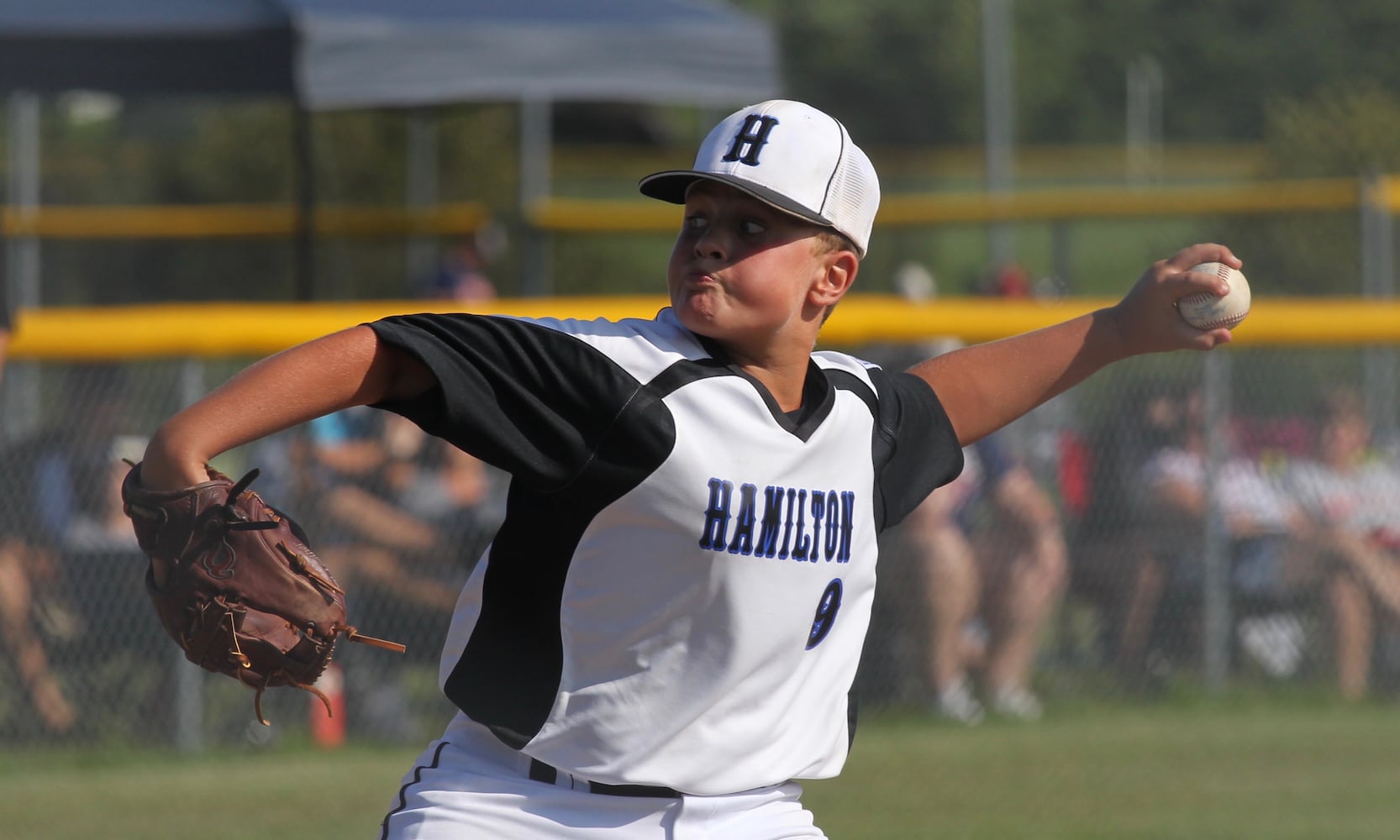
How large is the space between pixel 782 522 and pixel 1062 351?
76cm

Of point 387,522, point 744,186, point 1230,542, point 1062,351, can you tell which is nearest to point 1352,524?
point 1230,542

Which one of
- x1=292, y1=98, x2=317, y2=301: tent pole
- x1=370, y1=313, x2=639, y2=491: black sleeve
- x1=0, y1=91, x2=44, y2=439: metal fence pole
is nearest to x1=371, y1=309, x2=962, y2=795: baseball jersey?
x1=370, y1=313, x2=639, y2=491: black sleeve

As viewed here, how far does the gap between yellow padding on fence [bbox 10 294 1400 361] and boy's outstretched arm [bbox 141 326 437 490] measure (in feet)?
11.7

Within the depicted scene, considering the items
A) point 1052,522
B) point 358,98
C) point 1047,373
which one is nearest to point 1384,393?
point 1052,522

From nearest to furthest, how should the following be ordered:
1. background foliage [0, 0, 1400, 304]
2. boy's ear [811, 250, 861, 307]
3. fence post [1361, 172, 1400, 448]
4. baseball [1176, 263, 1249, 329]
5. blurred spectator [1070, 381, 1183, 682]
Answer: boy's ear [811, 250, 861, 307] → baseball [1176, 263, 1249, 329] → blurred spectator [1070, 381, 1183, 682] → fence post [1361, 172, 1400, 448] → background foliage [0, 0, 1400, 304]

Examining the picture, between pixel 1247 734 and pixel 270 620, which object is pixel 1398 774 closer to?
pixel 1247 734

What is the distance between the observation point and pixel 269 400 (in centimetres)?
233

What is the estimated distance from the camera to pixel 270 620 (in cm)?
244

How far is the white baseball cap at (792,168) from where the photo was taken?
270 centimetres

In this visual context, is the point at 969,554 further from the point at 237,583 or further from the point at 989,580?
the point at 237,583

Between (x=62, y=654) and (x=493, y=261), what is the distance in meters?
6.91

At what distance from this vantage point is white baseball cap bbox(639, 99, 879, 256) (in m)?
2.70

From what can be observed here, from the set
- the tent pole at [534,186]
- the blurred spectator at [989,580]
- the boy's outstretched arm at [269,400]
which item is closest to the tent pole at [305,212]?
the tent pole at [534,186]

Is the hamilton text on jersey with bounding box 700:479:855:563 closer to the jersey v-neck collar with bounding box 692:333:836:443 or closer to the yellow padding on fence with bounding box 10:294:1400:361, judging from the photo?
the jersey v-neck collar with bounding box 692:333:836:443
